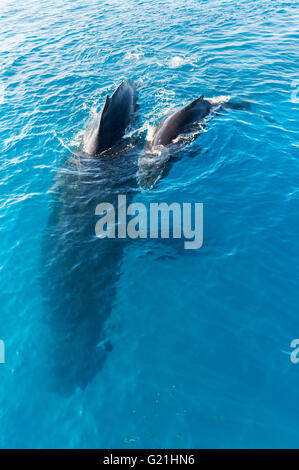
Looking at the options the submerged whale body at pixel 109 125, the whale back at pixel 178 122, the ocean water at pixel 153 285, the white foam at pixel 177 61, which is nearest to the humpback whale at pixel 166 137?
the whale back at pixel 178 122

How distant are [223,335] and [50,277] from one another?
6.02 meters

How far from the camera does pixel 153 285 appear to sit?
9922 millimetres

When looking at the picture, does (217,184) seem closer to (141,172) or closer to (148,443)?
(141,172)

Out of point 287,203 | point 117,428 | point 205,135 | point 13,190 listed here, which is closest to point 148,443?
point 117,428

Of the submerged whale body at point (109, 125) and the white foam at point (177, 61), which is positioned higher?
the white foam at point (177, 61)

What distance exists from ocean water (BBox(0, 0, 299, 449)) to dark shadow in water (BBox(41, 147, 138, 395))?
0.15 ft

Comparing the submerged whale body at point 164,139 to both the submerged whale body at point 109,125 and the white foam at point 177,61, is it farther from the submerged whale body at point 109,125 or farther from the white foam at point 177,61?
the white foam at point 177,61

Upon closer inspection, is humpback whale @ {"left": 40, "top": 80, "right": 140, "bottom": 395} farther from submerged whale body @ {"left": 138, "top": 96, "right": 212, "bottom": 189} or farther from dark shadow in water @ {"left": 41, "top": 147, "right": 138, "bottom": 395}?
submerged whale body @ {"left": 138, "top": 96, "right": 212, "bottom": 189}

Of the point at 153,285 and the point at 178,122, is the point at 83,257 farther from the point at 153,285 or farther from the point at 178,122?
the point at 178,122

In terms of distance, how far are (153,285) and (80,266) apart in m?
2.69

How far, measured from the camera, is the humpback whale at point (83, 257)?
856 centimetres

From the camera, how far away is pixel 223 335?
8.54 m

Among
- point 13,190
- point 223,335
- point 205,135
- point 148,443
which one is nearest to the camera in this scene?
point 148,443
